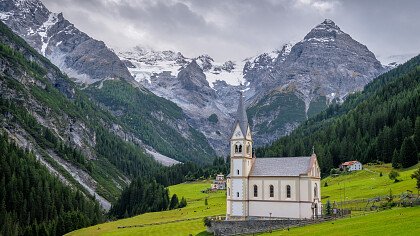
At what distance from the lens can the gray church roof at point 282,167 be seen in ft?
339

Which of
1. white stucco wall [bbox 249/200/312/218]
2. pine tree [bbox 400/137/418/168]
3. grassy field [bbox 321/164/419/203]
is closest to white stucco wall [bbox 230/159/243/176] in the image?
white stucco wall [bbox 249/200/312/218]

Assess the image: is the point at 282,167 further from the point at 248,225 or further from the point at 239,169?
the point at 248,225

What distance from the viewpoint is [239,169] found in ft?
355

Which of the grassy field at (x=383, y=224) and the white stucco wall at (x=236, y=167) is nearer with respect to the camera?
the grassy field at (x=383, y=224)

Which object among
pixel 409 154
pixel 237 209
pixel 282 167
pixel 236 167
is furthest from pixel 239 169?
pixel 409 154

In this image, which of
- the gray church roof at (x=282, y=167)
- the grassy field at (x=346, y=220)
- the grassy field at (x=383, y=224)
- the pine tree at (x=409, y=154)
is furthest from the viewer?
the pine tree at (x=409, y=154)

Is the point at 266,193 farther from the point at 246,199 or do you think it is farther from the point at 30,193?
the point at 30,193

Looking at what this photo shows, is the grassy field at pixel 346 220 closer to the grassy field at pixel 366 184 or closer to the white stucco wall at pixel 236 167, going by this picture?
the grassy field at pixel 366 184

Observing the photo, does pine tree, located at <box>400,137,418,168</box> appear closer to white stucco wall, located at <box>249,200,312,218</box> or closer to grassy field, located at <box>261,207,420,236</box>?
white stucco wall, located at <box>249,200,312,218</box>

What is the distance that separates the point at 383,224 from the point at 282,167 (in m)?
39.5

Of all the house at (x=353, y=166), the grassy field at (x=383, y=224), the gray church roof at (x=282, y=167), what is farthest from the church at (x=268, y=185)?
the house at (x=353, y=166)

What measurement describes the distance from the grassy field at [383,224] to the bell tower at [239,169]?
25.5m

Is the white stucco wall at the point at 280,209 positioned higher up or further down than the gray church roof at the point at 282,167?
further down

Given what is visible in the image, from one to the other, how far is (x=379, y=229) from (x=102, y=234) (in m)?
72.0
